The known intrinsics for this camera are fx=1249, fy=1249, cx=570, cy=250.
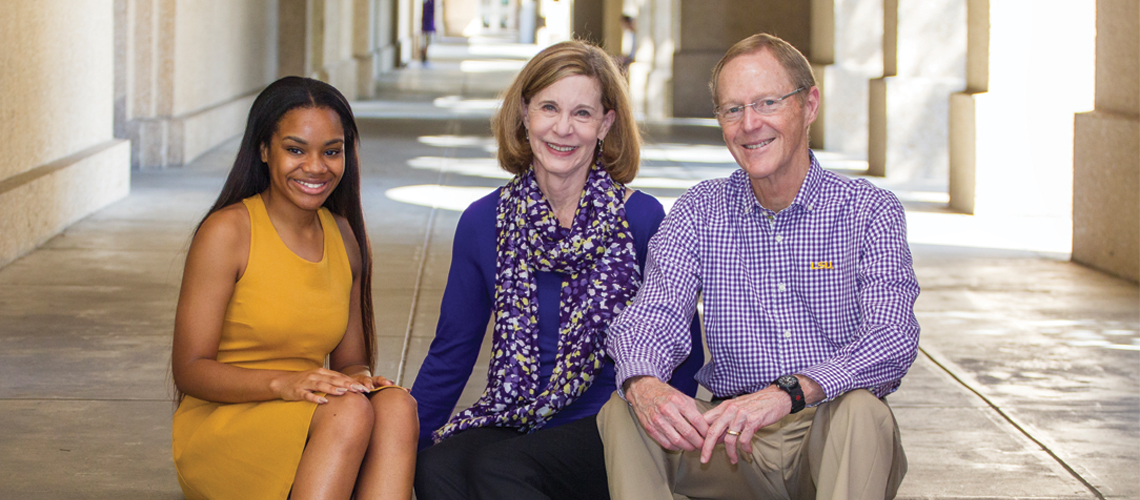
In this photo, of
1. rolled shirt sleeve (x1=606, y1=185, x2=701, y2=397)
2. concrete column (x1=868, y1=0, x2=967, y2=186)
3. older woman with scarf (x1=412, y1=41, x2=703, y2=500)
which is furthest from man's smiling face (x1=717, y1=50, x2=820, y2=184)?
concrete column (x1=868, y1=0, x2=967, y2=186)

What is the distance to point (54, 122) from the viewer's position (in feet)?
26.8

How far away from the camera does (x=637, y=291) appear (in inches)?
123

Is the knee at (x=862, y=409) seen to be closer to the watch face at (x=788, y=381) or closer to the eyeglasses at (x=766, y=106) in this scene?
the watch face at (x=788, y=381)

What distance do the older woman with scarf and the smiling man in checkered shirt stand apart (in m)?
0.12

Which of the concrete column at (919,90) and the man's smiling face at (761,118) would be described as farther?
the concrete column at (919,90)

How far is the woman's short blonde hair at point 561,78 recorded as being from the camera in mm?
3031

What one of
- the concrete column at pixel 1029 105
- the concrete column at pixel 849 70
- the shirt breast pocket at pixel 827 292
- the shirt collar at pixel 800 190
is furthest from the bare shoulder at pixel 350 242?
the concrete column at pixel 849 70

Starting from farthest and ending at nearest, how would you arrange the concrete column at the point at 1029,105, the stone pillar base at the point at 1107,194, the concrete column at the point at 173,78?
the concrete column at the point at 173,78 → the concrete column at the point at 1029,105 → the stone pillar base at the point at 1107,194

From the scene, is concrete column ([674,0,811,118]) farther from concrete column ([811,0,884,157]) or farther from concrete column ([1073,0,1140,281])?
concrete column ([1073,0,1140,281])

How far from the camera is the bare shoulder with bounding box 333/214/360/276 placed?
3197 millimetres

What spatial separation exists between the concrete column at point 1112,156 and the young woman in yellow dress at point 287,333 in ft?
17.2

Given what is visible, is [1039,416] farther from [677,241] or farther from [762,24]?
[762,24]

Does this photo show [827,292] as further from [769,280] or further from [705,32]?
[705,32]

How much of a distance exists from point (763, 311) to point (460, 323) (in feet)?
2.53
